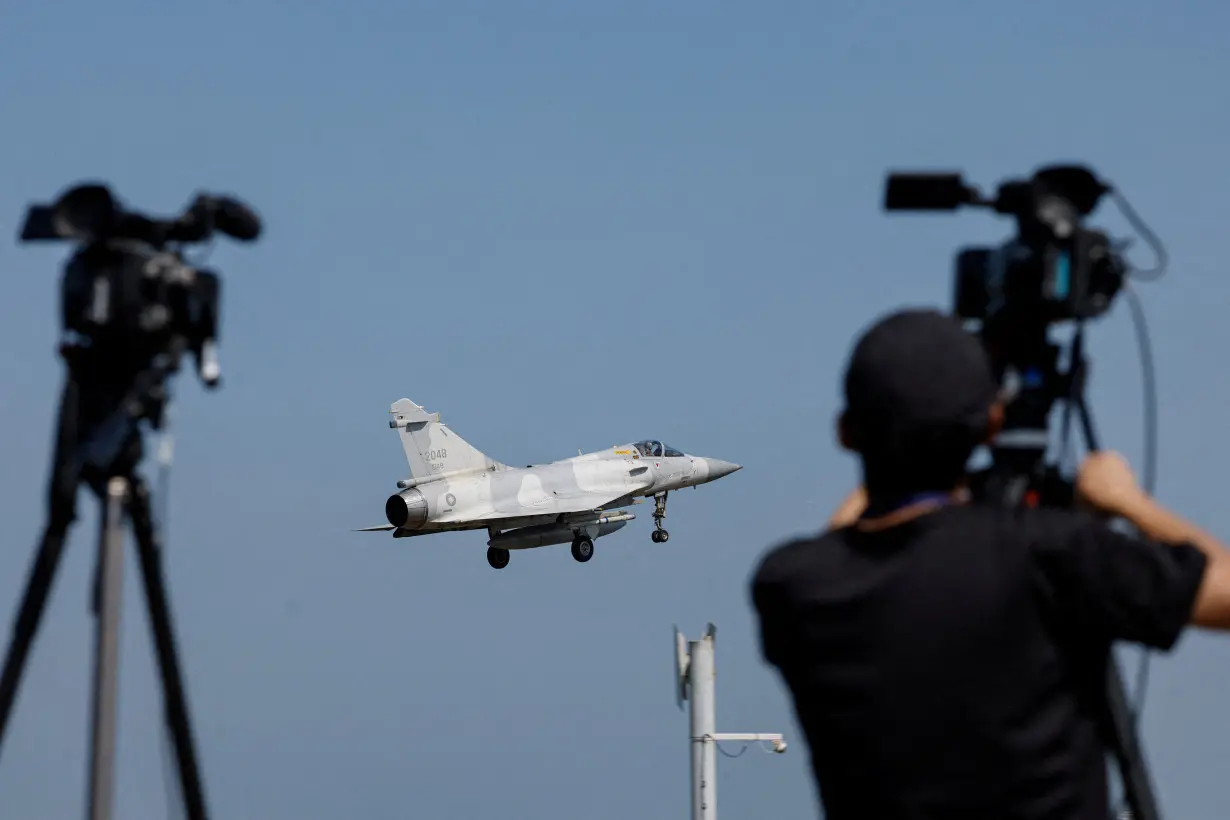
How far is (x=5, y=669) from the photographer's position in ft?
15.4

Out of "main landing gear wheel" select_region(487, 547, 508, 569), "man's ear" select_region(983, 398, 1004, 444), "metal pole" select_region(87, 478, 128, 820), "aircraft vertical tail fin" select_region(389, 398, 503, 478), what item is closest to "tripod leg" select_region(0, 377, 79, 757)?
"metal pole" select_region(87, 478, 128, 820)

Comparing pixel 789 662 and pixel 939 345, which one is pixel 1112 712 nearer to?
pixel 789 662

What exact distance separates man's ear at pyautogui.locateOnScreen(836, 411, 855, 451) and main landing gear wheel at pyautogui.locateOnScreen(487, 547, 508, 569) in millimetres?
43235

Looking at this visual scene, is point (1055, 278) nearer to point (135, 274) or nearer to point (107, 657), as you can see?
point (135, 274)

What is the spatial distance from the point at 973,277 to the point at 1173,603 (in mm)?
1437

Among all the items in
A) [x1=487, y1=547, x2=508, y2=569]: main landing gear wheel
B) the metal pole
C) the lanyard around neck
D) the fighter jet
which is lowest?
[x1=487, y1=547, x2=508, y2=569]: main landing gear wheel

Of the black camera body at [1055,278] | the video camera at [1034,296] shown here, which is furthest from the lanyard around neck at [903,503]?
the black camera body at [1055,278]

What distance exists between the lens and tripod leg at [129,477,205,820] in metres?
4.78

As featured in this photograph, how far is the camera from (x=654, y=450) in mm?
47625

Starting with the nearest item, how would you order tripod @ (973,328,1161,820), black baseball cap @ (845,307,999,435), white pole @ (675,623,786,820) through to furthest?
black baseball cap @ (845,307,999,435) → tripod @ (973,328,1161,820) → white pole @ (675,623,786,820)

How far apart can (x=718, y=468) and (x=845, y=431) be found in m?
45.9

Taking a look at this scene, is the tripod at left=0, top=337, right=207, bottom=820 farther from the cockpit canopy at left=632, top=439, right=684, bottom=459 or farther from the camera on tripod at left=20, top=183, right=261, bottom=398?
the cockpit canopy at left=632, top=439, right=684, bottom=459

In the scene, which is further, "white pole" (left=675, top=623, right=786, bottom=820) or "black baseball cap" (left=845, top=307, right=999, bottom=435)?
"white pole" (left=675, top=623, right=786, bottom=820)

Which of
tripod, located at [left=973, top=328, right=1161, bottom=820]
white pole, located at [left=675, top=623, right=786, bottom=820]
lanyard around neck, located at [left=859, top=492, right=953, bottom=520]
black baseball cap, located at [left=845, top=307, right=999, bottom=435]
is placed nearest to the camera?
black baseball cap, located at [left=845, top=307, right=999, bottom=435]
